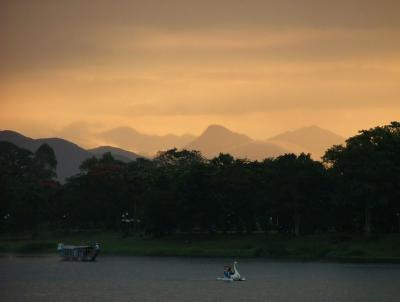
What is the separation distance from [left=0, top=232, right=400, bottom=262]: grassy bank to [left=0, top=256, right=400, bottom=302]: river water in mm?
7260

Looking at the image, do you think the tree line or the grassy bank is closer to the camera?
the grassy bank

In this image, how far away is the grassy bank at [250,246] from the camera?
449 ft

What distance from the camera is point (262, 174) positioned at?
168250 mm

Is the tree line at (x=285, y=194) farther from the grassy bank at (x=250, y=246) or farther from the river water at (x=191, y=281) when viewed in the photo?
the river water at (x=191, y=281)

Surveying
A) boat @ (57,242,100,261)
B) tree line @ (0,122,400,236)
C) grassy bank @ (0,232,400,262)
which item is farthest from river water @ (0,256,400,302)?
tree line @ (0,122,400,236)

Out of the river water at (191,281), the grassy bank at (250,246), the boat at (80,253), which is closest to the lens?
the river water at (191,281)

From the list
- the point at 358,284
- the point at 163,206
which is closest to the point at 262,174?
the point at 163,206

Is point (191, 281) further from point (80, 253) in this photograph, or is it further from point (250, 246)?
point (80, 253)

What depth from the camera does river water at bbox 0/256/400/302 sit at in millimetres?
89625

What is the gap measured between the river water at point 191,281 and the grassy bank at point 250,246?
7.26 meters

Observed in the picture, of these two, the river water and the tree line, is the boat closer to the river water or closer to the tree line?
the river water

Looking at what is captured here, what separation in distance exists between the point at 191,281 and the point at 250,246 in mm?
46143

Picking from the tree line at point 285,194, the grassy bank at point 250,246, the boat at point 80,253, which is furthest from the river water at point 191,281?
the tree line at point 285,194

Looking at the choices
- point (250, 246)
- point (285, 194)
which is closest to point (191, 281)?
point (250, 246)
